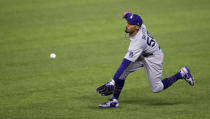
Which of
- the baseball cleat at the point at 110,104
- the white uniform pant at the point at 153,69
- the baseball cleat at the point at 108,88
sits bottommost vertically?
the baseball cleat at the point at 110,104

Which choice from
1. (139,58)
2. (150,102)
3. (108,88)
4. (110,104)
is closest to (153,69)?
(139,58)

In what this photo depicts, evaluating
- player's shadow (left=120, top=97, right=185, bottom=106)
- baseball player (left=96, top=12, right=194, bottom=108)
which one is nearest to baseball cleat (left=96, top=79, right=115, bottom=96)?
baseball player (left=96, top=12, right=194, bottom=108)

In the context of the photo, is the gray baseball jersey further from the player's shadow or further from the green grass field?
the green grass field

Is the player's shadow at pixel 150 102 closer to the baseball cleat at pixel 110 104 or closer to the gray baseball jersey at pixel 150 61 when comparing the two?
the gray baseball jersey at pixel 150 61

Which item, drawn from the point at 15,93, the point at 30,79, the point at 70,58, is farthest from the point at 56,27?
the point at 15,93

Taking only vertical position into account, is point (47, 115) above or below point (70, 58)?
below

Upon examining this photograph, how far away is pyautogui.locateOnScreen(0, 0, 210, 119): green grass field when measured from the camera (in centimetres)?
746

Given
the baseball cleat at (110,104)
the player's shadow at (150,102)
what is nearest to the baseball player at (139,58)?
the baseball cleat at (110,104)

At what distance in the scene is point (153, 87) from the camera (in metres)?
7.70

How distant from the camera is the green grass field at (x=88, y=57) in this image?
7461 mm

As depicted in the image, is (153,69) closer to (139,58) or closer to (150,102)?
(139,58)

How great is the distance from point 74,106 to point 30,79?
2.15m

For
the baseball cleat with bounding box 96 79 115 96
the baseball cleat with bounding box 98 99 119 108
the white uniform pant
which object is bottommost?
the baseball cleat with bounding box 98 99 119 108

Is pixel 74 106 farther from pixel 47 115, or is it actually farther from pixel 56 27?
pixel 56 27
